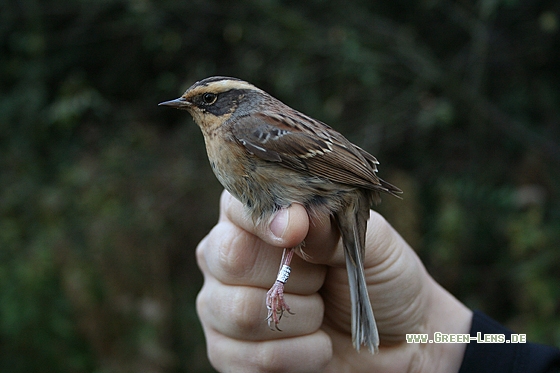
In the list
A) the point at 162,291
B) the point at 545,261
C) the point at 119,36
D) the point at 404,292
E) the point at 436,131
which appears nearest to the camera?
the point at 404,292

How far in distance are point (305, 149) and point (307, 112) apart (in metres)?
2.73

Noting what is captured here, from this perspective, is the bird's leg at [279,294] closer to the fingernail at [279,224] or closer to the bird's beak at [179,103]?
the fingernail at [279,224]

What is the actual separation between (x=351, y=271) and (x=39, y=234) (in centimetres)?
392

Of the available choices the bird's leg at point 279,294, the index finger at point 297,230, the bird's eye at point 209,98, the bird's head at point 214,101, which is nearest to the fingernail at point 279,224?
the index finger at point 297,230

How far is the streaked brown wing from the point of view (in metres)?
2.05

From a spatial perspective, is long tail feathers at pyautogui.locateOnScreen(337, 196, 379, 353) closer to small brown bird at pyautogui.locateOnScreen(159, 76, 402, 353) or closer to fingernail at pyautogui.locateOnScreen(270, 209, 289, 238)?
small brown bird at pyautogui.locateOnScreen(159, 76, 402, 353)

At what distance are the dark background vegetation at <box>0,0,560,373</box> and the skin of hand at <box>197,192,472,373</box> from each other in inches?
79.8

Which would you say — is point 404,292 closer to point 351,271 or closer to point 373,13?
point 351,271

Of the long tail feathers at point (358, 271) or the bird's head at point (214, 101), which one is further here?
the bird's head at point (214, 101)

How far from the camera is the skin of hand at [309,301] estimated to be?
209 cm

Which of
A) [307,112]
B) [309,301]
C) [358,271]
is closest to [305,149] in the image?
[358,271]

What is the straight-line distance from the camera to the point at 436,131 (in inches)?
195

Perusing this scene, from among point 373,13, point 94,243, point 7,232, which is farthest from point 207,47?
point 7,232

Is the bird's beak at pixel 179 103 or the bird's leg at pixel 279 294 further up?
the bird's beak at pixel 179 103
